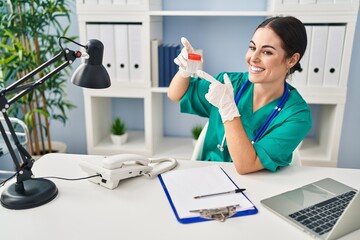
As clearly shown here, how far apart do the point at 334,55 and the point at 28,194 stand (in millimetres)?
1750

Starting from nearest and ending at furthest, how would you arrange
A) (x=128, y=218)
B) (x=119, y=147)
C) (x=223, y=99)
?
(x=128, y=218)
(x=223, y=99)
(x=119, y=147)

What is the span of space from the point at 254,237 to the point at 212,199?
20 centimetres

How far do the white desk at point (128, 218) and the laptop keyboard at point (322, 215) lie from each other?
37 mm

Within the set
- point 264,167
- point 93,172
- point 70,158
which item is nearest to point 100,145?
point 70,158

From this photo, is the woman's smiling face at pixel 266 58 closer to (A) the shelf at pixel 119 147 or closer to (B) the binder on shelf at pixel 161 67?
(B) the binder on shelf at pixel 161 67

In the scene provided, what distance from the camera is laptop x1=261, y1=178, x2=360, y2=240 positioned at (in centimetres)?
84

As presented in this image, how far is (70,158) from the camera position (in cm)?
130

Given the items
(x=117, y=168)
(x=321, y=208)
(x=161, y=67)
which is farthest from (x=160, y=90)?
(x=321, y=208)

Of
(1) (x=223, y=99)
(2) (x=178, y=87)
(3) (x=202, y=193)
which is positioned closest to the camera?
(3) (x=202, y=193)

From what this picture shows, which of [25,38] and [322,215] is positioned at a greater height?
[25,38]

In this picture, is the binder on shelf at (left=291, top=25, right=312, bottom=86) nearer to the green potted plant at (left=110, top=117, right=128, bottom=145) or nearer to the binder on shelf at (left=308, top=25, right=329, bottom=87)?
the binder on shelf at (left=308, top=25, right=329, bottom=87)

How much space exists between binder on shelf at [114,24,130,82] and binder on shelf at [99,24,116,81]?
21mm

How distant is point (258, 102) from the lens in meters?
1.44

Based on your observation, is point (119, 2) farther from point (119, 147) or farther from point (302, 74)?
point (302, 74)
